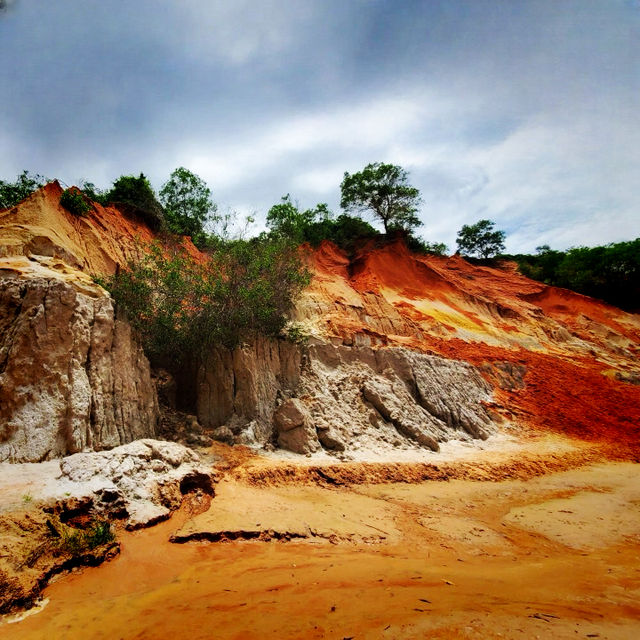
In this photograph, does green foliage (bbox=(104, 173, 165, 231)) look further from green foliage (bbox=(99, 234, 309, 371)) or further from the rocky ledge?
the rocky ledge

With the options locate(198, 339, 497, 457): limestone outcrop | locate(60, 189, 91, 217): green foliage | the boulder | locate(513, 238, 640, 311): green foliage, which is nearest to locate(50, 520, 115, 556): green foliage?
locate(198, 339, 497, 457): limestone outcrop

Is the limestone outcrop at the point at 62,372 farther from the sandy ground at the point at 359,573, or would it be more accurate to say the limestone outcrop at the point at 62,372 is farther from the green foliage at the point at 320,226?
the green foliage at the point at 320,226

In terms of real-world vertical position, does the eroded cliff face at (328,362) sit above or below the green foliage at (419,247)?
below

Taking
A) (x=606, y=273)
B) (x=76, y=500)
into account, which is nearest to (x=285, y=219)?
(x=76, y=500)

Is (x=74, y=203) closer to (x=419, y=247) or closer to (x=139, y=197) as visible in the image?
(x=139, y=197)

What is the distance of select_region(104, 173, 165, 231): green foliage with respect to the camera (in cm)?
2047

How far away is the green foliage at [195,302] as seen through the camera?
11.8 m

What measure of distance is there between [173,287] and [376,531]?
32.2ft

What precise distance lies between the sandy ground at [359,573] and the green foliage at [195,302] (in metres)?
5.46

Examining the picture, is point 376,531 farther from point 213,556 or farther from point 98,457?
point 98,457

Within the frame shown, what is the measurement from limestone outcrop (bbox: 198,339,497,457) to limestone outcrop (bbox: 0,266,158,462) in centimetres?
290

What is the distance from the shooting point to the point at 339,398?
1377cm

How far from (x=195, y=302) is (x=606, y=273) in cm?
3996

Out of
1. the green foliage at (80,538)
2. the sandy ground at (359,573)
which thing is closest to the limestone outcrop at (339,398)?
the sandy ground at (359,573)
